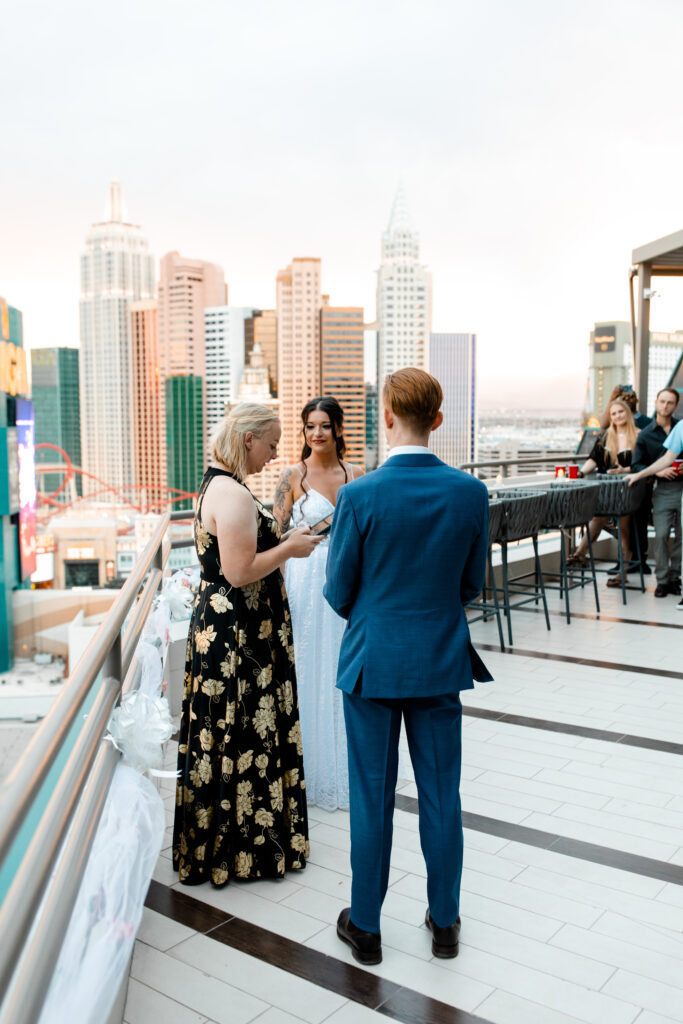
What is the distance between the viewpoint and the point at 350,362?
211 ft

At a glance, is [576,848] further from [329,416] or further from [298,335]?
[298,335]

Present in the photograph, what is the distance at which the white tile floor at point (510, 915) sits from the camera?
2035 mm

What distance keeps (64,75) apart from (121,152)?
11733 millimetres

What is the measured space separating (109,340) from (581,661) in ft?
269

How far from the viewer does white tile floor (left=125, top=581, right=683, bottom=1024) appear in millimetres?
2035

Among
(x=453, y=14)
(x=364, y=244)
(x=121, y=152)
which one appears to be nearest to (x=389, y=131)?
(x=364, y=244)

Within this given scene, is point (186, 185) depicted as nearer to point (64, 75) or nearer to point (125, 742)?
point (64, 75)

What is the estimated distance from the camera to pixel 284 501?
10.7 feet

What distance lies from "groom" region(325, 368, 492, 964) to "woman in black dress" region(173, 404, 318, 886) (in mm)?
476

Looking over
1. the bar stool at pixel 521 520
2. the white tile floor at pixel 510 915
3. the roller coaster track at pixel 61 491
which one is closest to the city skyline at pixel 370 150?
the bar stool at pixel 521 520

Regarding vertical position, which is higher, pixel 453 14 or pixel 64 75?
pixel 64 75

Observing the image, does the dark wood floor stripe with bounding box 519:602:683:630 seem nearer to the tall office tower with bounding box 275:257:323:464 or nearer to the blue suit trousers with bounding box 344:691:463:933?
the blue suit trousers with bounding box 344:691:463:933

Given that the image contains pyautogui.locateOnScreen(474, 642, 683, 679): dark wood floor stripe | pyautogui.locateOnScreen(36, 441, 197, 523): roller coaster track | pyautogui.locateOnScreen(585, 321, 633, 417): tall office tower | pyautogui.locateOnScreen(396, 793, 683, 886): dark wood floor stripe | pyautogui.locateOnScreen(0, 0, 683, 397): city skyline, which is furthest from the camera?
pyautogui.locateOnScreen(36, 441, 197, 523): roller coaster track

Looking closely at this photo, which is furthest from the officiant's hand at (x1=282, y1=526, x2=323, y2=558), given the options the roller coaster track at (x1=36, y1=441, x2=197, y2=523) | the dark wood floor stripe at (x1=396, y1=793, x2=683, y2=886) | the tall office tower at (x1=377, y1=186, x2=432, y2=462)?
the tall office tower at (x1=377, y1=186, x2=432, y2=462)
